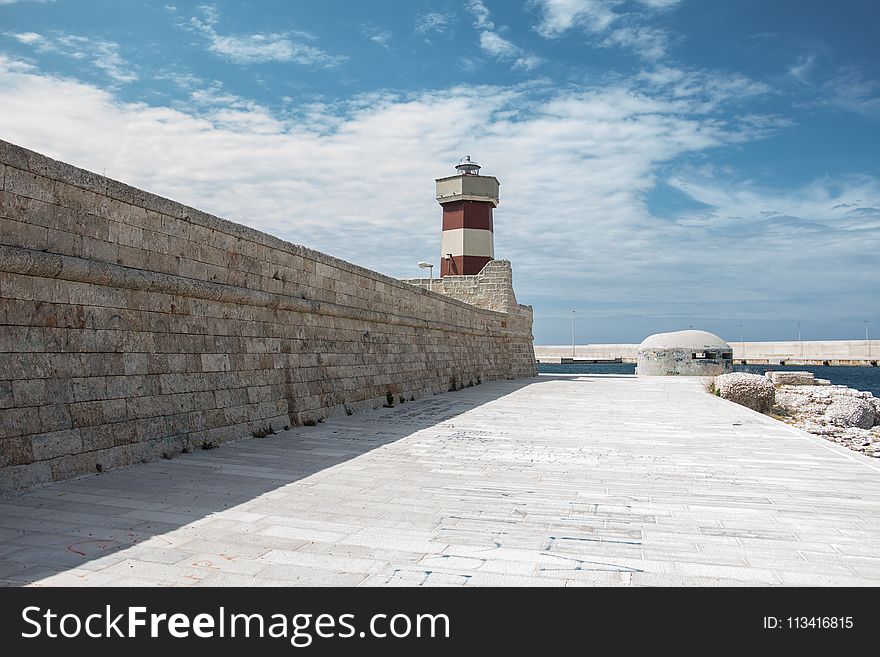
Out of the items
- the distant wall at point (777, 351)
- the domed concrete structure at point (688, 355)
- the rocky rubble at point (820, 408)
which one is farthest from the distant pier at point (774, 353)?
the rocky rubble at point (820, 408)

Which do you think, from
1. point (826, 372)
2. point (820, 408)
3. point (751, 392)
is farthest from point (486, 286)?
point (826, 372)

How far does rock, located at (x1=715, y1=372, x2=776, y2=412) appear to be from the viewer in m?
12.6

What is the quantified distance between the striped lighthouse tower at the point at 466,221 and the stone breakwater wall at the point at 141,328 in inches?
545

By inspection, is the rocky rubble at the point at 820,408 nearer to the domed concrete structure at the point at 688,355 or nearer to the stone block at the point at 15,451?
the domed concrete structure at the point at 688,355

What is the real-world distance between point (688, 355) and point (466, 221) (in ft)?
29.8

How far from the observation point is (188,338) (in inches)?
251

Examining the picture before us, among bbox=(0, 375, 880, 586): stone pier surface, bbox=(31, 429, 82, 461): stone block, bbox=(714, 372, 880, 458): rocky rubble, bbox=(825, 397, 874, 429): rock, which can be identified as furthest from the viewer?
bbox=(825, 397, 874, 429): rock

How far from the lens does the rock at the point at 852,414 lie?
1191 cm

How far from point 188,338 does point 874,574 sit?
5673mm

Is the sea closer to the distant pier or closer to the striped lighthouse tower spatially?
the distant pier

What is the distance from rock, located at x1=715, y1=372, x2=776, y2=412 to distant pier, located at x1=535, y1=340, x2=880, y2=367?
190 feet

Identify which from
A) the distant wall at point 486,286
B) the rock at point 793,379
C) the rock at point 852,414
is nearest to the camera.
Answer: the rock at point 852,414

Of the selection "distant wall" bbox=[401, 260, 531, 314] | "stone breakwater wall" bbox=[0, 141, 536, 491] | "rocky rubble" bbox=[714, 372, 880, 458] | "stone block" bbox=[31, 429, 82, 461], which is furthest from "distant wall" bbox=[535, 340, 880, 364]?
"stone block" bbox=[31, 429, 82, 461]

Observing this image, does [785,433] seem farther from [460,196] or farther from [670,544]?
[460,196]
